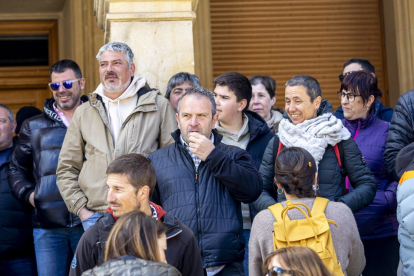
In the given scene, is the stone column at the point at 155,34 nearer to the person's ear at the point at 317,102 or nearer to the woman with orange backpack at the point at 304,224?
the person's ear at the point at 317,102

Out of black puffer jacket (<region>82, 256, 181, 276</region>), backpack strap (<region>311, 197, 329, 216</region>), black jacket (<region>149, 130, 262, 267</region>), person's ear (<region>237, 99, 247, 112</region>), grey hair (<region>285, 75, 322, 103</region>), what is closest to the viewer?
black puffer jacket (<region>82, 256, 181, 276</region>)

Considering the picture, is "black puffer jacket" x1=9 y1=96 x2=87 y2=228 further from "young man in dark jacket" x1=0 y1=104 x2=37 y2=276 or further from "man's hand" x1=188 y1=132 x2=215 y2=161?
"man's hand" x1=188 y1=132 x2=215 y2=161

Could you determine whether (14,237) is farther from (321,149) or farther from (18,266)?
(321,149)

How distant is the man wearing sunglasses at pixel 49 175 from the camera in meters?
5.70

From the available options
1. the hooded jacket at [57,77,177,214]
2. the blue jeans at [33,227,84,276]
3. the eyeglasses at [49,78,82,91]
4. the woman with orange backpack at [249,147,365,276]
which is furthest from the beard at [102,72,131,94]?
the woman with orange backpack at [249,147,365,276]

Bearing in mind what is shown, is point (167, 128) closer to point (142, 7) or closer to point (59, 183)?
point (59, 183)

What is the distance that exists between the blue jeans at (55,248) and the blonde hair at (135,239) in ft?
9.25

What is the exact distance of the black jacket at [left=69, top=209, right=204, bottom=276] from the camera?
3869mm

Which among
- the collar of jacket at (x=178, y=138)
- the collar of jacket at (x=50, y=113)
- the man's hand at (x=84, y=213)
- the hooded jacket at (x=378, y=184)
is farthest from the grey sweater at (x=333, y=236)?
the collar of jacket at (x=50, y=113)

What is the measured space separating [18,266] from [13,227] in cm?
33

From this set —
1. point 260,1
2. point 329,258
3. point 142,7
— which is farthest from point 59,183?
point 260,1

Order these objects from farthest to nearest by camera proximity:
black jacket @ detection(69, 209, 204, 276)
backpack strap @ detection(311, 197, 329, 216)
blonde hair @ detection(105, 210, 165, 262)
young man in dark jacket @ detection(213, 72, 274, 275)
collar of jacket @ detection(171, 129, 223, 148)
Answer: young man in dark jacket @ detection(213, 72, 274, 275) < collar of jacket @ detection(171, 129, 223, 148) < backpack strap @ detection(311, 197, 329, 216) < black jacket @ detection(69, 209, 204, 276) < blonde hair @ detection(105, 210, 165, 262)

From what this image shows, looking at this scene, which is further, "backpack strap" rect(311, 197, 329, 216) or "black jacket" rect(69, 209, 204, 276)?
"backpack strap" rect(311, 197, 329, 216)

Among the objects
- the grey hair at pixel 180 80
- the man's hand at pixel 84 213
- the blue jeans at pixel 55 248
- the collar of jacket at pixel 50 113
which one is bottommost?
the blue jeans at pixel 55 248
